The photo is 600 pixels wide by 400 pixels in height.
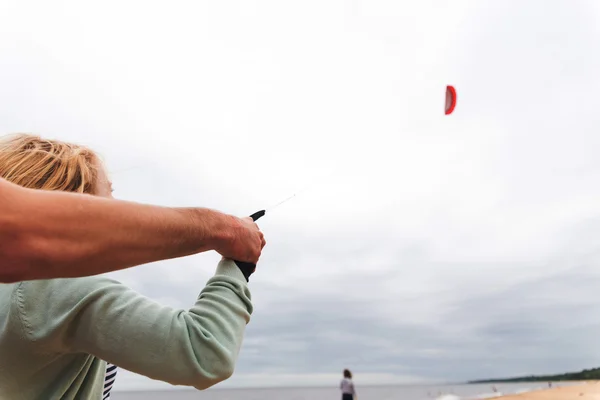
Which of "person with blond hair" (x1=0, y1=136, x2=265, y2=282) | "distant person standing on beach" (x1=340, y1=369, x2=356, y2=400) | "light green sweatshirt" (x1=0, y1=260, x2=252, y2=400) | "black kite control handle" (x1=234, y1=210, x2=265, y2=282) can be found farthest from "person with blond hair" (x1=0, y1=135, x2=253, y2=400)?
"distant person standing on beach" (x1=340, y1=369, x2=356, y2=400)

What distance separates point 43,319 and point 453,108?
294 centimetres

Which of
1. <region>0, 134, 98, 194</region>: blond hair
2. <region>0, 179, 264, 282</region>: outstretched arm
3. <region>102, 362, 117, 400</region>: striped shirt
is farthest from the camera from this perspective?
<region>102, 362, 117, 400</region>: striped shirt

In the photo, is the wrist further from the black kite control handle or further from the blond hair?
the blond hair

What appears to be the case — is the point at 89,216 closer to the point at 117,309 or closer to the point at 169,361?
the point at 117,309

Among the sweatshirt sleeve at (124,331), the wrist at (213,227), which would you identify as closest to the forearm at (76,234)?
the wrist at (213,227)

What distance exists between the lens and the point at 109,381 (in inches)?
81.0

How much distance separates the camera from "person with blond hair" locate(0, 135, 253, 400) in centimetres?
156

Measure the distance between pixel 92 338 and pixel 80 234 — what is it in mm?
577

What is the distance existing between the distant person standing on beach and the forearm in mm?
15150

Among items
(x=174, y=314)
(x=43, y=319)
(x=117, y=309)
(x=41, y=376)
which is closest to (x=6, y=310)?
(x=43, y=319)

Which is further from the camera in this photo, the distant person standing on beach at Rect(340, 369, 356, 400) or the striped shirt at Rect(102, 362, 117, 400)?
the distant person standing on beach at Rect(340, 369, 356, 400)

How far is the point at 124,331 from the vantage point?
61.7 inches

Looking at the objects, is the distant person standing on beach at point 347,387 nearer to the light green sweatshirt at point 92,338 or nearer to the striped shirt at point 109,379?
the striped shirt at point 109,379

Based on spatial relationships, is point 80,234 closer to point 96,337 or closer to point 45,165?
point 96,337
